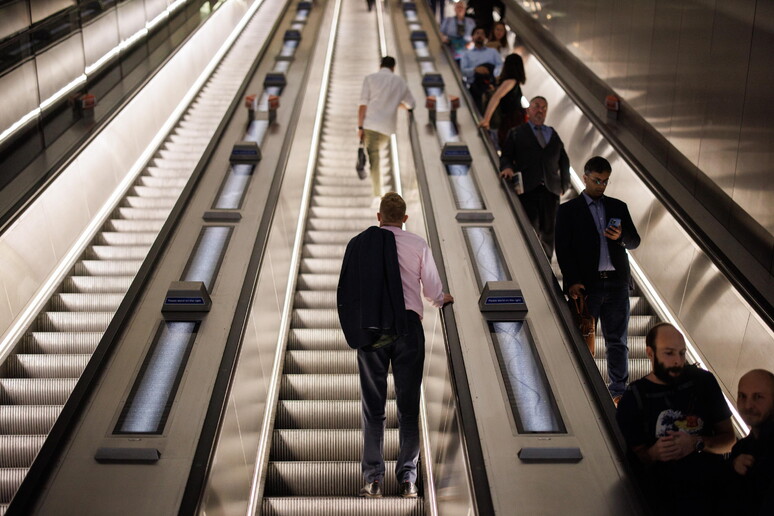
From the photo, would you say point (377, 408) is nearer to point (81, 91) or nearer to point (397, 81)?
point (397, 81)

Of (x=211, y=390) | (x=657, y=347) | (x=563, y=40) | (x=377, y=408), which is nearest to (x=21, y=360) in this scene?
(x=211, y=390)

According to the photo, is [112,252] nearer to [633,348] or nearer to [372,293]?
[372,293]

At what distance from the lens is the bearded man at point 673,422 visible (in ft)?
11.3

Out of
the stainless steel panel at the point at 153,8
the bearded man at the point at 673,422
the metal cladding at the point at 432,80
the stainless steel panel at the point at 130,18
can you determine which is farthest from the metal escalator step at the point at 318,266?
the stainless steel panel at the point at 153,8

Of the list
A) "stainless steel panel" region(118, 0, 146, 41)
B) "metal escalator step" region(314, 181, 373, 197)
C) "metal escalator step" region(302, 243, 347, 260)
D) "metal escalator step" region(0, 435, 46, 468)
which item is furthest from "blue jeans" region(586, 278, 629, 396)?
"stainless steel panel" region(118, 0, 146, 41)

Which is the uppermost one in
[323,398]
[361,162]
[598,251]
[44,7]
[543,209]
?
[44,7]

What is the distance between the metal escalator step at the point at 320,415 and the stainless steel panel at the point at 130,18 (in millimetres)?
7237

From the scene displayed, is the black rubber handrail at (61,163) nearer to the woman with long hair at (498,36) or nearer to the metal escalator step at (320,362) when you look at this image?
the metal escalator step at (320,362)

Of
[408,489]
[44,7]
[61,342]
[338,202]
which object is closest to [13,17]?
[44,7]

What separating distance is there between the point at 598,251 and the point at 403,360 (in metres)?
1.48

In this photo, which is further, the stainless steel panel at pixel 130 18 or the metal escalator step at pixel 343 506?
the stainless steel panel at pixel 130 18

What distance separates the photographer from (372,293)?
4246mm

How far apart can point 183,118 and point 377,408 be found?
27.5 ft

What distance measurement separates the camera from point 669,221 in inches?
264
